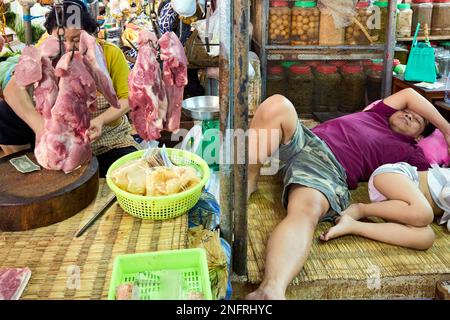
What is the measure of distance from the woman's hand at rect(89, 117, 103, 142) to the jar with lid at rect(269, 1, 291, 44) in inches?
112

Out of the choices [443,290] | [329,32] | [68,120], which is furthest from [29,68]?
[329,32]

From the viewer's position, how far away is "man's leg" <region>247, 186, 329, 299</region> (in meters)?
2.02

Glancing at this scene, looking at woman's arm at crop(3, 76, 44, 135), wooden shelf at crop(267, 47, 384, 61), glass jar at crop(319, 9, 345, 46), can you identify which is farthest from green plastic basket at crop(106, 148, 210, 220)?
glass jar at crop(319, 9, 345, 46)

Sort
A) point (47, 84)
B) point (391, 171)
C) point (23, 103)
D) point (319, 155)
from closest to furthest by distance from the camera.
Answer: point (47, 84), point (23, 103), point (391, 171), point (319, 155)

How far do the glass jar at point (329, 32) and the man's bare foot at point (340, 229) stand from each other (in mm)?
3124

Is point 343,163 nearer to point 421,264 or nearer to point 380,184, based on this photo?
point 380,184

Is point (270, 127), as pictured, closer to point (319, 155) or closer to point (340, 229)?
point (319, 155)

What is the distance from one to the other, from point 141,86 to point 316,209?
3.66 feet

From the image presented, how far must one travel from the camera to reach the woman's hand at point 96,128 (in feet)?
8.91

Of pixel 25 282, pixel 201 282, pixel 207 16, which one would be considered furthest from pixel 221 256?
pixel 207 16

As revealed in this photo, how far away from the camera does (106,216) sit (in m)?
1.96

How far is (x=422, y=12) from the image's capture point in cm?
536

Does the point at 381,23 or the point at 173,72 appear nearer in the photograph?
the point at 173,72

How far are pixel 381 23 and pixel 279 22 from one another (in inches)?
43.3
